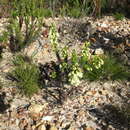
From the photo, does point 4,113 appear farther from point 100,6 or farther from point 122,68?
point 100,6

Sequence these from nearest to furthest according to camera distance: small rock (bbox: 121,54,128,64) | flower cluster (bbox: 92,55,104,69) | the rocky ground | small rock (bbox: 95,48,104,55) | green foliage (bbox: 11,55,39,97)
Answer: flower cluster (bbox: 92,55,104,69)
the rocky ground
green foliage (bbox: 11,55,39,97)
small rock (bbox: 121,54,128,64)
small rock (bbox: 95,48,104,55)

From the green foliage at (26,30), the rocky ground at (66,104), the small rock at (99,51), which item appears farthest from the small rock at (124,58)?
the green foliage at (26,30)

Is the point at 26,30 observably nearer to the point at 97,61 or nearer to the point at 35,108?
the point at 35,108

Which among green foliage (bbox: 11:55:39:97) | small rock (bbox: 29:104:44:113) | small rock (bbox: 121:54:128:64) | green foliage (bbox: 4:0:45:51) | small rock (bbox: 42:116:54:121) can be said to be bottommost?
small rock (bbox: 42:116:54:121)

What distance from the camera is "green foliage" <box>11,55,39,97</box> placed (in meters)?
3.33

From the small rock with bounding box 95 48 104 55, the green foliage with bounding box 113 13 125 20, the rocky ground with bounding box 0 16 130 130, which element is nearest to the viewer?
the rocky ground with bounding box 0 16 130 130

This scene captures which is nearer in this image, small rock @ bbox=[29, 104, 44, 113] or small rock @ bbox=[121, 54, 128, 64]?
small rock @ bbox=[29, 104, 44, 113]

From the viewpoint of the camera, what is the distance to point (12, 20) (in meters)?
4.58

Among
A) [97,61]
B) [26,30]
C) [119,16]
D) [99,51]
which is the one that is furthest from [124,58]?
[26,30]

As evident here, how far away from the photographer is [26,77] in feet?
11.1

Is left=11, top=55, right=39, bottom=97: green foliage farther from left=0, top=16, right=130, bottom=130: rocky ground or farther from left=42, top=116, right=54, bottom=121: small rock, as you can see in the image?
left=42, top=116, right=54, bottom=121: small rock

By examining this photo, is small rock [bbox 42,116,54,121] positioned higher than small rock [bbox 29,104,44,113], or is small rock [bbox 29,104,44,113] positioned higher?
small rock [bbox 29,104,44,113]

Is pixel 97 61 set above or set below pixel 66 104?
above

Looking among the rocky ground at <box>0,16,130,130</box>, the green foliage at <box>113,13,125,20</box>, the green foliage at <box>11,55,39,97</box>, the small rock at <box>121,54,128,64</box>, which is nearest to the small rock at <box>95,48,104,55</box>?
the rocky ground at <box>0,16,130,130</box>
